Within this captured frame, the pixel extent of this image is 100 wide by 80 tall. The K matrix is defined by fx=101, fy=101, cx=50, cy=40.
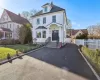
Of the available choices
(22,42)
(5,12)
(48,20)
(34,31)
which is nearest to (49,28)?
(48,20)

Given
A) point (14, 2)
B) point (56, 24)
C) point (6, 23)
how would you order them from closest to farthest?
point (14, 2) → point (56, 24) → point (6, 23)

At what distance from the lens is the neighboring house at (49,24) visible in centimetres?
2217

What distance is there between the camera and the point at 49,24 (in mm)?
22594

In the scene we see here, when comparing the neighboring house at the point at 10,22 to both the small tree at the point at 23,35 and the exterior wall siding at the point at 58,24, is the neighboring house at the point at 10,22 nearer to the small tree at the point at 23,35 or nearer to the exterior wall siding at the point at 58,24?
the small tree at the point at 23,35

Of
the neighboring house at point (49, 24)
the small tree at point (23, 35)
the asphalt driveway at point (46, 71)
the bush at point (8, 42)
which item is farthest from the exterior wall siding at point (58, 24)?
the asphalt driveway at point (46, 71)

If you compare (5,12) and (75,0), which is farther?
(5,12)

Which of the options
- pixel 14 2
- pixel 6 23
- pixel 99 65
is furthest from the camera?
pixel 6 23

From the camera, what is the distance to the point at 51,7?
25062 millimetres

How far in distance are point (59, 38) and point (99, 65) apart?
53.5 ft

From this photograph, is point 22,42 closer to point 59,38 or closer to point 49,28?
point 49,28

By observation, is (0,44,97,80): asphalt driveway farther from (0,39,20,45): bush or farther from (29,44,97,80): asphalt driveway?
(0,39,20,45): bush

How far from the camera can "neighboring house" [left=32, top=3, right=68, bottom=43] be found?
873 inches

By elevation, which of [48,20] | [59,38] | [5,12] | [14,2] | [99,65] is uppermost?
[5,12]

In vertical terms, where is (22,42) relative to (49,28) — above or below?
below
